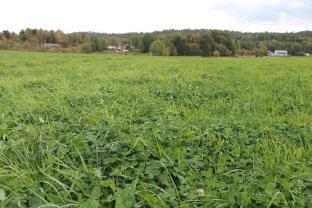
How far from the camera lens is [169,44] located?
52719 millimetres

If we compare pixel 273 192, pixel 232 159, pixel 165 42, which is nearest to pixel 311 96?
pixel 232 159

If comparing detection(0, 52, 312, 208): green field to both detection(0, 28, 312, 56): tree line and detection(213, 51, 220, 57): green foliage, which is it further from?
detection(0, 28, 312, 56): tree line

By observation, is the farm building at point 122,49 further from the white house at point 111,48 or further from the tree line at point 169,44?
the white house at point 111,48

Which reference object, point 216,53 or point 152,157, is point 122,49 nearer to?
point 216,53

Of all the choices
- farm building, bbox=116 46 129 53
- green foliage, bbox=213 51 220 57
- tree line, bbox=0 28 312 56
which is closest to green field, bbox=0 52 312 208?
green foliage, bbox=213 51 220 57

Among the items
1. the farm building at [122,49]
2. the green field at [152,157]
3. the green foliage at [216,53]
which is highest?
the green field at [152,157]

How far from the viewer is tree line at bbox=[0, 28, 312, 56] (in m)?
51.8

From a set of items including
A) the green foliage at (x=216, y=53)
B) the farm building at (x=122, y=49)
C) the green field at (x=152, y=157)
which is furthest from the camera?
the farm building at (x=122, y=49)

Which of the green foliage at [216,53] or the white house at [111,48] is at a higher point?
the white house at [111,48]

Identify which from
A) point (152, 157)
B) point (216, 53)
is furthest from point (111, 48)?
point (152, 157)

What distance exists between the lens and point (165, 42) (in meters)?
52.4

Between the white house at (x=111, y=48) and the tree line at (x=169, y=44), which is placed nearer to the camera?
the tree line at (x=169, y=44)

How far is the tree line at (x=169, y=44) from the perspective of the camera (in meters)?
51.8

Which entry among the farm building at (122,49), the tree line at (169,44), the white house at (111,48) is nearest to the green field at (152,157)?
the tree line at (169,44)
